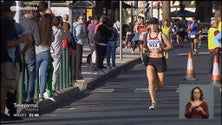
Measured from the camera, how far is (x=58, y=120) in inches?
505

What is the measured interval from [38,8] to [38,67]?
113 cm

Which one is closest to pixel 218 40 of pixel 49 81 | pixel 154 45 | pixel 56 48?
pixel 154 45

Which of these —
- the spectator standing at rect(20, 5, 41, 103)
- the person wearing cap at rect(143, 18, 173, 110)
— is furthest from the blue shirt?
the spectator standing at rect(20, 5, 41, 103)

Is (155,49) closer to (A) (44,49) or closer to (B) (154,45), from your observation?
(B) (154,45)

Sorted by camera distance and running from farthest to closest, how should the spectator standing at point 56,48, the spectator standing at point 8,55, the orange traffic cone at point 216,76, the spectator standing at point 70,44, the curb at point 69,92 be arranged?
the spectator standing at point 70,44 → the spectator standing at point 56,48 → the curb at point 69,92 → the spectator standing at point 8,55 → the orange traffic cone at point 216,76

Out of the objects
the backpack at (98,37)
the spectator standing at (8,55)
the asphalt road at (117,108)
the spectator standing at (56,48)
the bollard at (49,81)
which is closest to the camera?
the spectator standing at (8,55)

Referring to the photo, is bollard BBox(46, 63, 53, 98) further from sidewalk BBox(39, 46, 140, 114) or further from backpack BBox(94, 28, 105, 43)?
backpack BBox(94, 28, 105, 43)

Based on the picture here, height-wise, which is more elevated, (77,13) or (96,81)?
(77,13)

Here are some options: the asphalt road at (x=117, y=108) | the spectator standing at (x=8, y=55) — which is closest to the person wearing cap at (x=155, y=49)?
the asphalt road at (x=117, y=108)

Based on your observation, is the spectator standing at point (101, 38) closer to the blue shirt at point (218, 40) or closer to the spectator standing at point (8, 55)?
the spectator standing at point (8, 55)

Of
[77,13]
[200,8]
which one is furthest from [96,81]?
[200,8]

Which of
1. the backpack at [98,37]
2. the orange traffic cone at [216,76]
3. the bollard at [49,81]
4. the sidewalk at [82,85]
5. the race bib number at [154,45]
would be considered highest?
the orange traffic cone at [216,76]

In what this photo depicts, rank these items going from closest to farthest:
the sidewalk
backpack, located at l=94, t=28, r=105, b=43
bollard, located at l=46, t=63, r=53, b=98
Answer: the sidewalk
bollard, located at l=46, t=63, r=53, b=98
backpack, located at l=94, t=28, r=105, b=43

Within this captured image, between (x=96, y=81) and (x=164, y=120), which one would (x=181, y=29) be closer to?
(x=96, y=81)
